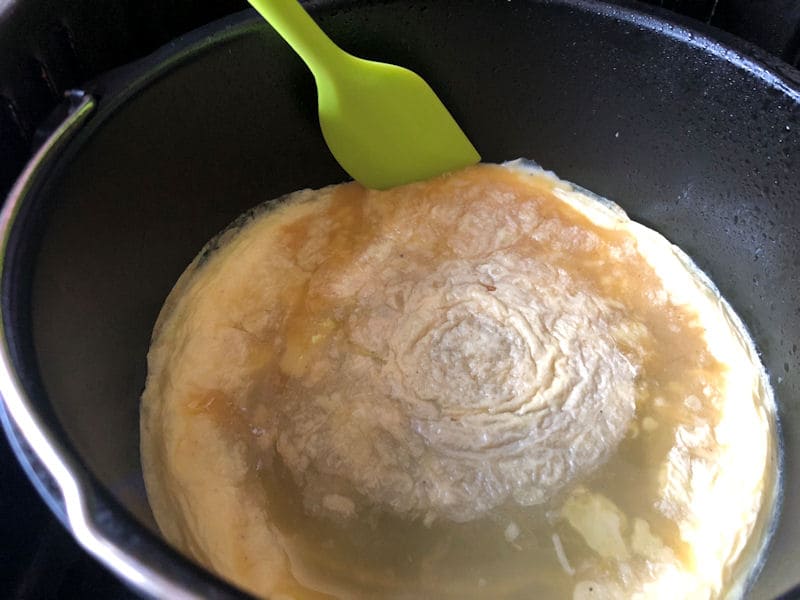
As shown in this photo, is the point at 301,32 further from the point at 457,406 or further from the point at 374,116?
the point at 457,406

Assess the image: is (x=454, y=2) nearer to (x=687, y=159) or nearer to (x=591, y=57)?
(x=591, y=57)

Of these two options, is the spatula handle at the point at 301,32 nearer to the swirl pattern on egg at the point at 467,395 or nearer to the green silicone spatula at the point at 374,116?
the green silicone spatula at the point at 374,116

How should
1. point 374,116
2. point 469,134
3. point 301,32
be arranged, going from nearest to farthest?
1. point 301,32
2. point 374,116
3. point 469,134

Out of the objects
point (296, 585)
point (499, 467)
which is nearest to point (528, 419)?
point (499, 467)

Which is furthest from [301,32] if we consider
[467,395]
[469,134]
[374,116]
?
[467,395]

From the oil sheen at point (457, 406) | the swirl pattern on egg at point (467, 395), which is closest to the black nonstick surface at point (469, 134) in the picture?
the oil sheen at point (457, 406)
